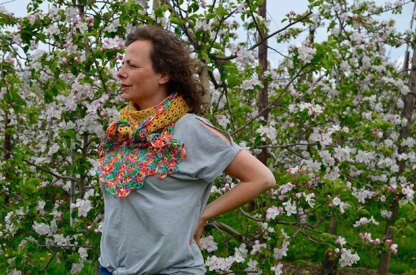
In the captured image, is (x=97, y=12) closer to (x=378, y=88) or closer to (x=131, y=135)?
(x=131, y=135)

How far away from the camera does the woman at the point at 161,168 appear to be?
74.0 inches

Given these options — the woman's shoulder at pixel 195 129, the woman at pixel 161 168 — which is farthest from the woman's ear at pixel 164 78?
the woman's shoulder at pixel 195 129

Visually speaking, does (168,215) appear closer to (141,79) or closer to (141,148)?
(141,148)

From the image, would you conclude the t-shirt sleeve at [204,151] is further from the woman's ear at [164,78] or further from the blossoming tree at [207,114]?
the blossoming tree at [207,114]

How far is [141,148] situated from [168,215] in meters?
0.24

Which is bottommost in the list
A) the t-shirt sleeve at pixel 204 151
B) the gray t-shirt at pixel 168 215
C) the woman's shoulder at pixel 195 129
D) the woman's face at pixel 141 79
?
the gray t-shirt at pixel 168 215

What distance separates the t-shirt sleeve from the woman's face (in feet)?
0.50

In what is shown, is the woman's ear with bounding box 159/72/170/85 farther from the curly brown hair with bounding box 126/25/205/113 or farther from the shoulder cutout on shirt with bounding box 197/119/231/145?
the shoulder cutout on shirt with bounding box 197/119/231/145

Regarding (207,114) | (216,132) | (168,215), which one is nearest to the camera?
(168,215)

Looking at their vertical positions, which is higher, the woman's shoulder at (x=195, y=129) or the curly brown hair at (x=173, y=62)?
the curly brown hair at (x=173, y=62)

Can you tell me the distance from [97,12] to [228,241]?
5.47 ft

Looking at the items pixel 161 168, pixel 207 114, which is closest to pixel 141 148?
pixel 161 168

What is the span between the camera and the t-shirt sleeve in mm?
1941

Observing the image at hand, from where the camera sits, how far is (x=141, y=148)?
77.9 inches
